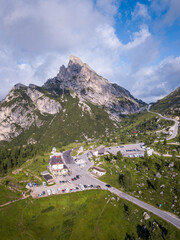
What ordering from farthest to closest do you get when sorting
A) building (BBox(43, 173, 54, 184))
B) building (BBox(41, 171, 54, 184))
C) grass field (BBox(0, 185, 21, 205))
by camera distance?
1. building (BBox(41, 171, 54, 184))
2. building (BBox(43, 173, 54, 184))
3. grass field (BBox(0, 185, 21, 205))

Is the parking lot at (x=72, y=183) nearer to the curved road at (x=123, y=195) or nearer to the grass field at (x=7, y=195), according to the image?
the curved road at (x=123, y=195)

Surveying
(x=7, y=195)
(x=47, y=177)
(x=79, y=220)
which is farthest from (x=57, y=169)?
(x=79, y=220)

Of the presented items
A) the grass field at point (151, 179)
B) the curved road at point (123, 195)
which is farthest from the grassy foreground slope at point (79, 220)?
the grass field at point (151, 179)

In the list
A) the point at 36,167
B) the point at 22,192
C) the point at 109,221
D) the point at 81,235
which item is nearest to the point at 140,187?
the point at 109,221

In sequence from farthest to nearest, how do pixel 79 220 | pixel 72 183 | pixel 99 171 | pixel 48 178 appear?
pixel 99 171 → pixel 48 178 → pixel 72 183 → pixel 79 220

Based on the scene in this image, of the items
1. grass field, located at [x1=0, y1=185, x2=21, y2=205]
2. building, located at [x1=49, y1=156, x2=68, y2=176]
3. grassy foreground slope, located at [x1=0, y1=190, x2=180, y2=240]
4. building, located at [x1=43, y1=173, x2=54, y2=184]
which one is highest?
building, located at [x1=49, y1=156, x2=68, y2=176]

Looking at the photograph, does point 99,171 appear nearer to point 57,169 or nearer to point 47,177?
point 57,169

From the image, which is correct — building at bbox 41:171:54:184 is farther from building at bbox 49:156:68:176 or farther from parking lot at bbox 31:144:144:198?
building at bbox 49:156:68:176

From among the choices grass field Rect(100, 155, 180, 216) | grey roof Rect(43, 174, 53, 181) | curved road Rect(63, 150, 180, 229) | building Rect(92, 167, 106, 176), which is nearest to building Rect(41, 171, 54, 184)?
grey roof Rect(43, 174, 53, 181)
